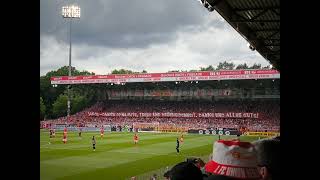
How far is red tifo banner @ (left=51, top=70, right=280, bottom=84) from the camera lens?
54.0 metres

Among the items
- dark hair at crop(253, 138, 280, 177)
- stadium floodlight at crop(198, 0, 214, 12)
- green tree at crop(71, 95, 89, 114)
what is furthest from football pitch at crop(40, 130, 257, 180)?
green tree at crop(71, 95, 89, 114)

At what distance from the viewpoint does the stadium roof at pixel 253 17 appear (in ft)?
33.0

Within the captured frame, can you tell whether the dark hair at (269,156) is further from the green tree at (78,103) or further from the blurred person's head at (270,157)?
the green tree at (78,103)

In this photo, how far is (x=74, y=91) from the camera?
267 feet

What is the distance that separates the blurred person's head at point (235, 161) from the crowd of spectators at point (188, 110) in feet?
172

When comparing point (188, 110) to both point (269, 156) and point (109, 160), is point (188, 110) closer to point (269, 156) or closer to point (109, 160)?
point (109, 160)

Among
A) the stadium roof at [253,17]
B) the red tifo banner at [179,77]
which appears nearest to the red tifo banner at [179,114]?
the red tifo banner at [179,77]

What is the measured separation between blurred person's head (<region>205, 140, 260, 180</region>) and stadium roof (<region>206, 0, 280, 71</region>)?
706 cm

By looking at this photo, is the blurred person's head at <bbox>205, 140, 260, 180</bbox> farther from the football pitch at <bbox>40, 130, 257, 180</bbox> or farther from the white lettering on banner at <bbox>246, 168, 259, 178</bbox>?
the football pitch at <bbox>40, 130, 257, 180</bbox>

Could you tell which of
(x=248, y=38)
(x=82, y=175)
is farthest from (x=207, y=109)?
(x=248, y=38)

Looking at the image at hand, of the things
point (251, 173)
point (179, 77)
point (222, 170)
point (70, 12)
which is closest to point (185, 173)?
point (222, 170)

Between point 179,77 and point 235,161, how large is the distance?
2238 inches
